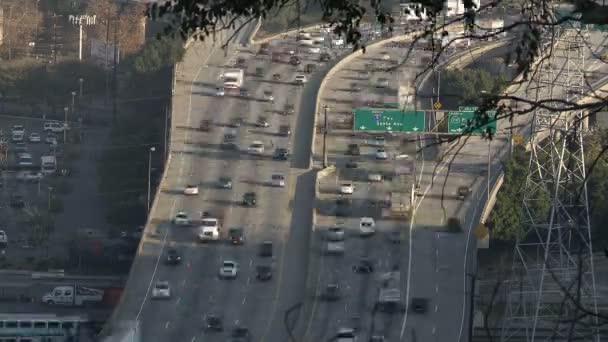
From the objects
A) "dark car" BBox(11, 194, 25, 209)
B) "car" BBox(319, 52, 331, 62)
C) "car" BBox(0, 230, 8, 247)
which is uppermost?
"car" BBox(319, 52, 331, 62)

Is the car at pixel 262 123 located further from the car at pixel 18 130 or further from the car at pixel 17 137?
the car at pixel 18 130

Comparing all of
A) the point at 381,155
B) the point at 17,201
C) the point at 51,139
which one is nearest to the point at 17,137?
the point at 51,139

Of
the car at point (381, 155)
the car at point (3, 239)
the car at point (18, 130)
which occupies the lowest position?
the car at point (3, 239)

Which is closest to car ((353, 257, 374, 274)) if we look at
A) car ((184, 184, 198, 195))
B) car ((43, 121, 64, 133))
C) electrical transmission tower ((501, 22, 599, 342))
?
electrical transmission tower ((501, 22, 599, 342))

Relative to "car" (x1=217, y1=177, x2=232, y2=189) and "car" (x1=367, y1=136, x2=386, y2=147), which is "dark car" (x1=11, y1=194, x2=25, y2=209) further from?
"car" (x1=367, y1=136, x2=386, y2=147)

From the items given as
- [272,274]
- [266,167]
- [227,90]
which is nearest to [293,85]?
[227,90]

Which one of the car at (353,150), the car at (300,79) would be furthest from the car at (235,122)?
the car at (300,79)

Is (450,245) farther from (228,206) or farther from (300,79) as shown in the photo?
(300,79)
